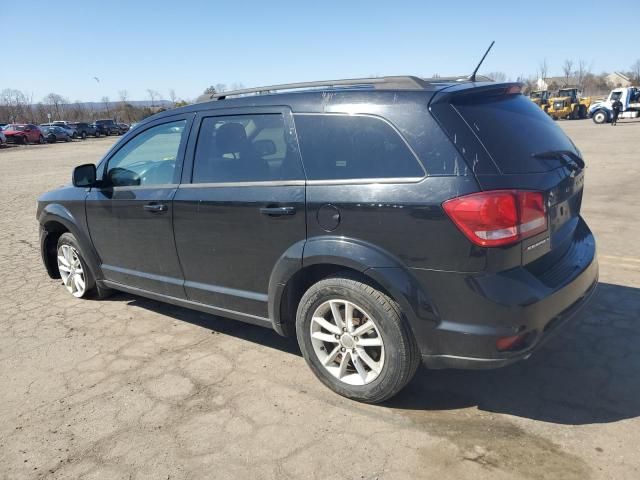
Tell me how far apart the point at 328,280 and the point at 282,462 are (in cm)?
101

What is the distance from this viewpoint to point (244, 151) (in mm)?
3441

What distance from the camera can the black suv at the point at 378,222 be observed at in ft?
8.28

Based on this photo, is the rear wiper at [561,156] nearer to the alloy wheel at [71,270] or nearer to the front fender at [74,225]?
the front fender at [74,225]

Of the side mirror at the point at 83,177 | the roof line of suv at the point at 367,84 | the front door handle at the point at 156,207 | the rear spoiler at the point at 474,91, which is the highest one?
the roof line of suv at the point at 367,84

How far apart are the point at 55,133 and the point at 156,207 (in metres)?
48.1

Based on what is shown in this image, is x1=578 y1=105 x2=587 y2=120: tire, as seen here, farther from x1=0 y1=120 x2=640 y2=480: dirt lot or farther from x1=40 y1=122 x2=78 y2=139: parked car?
x1=40 y1=122 x2=78 y2=139: parked car

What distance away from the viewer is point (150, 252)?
404 cm

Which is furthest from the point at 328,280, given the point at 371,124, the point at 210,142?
the point at 210,142

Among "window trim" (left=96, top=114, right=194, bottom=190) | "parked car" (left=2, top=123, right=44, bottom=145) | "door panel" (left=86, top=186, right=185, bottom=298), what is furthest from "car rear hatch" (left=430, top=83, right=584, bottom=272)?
"parked car" (left=2, top=123, right=44, bottom=145)

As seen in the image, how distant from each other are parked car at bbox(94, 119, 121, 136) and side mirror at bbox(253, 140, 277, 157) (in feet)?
180

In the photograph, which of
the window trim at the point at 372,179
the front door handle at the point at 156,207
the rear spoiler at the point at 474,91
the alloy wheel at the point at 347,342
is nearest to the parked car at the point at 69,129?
the front door handle at the point at 156,207

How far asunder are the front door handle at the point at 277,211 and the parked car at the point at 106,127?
181 ft

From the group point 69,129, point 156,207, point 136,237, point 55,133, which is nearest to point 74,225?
point 136,237

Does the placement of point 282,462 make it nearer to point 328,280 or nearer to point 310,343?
point 310,343
